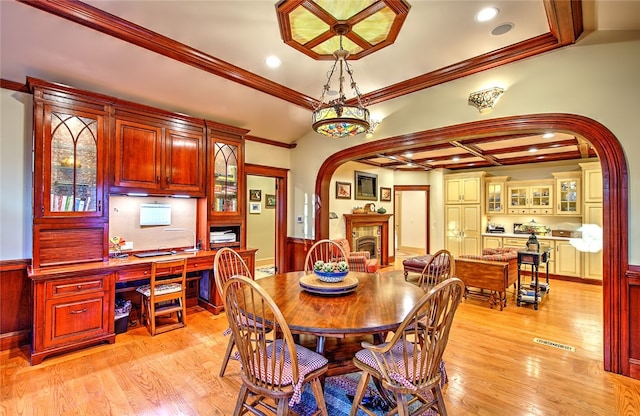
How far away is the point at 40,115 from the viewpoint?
9.33 ft

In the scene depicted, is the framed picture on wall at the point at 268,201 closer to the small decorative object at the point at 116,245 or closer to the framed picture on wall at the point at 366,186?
the framed picture on wall at the point at 366,186

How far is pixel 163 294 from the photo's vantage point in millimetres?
3400

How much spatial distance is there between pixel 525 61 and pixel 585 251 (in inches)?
189

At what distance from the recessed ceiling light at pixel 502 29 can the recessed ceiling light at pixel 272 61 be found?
6.83 feet

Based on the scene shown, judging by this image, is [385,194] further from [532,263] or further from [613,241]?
[613,241]

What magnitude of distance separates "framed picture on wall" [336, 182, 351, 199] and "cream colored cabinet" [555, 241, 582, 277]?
174 inches

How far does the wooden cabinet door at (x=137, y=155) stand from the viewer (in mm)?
3348

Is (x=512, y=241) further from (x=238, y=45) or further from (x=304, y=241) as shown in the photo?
(x=238, y=45)

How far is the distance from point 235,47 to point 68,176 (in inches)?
84.2

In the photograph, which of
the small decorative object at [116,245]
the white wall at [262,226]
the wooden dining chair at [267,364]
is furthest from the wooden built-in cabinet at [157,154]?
the white wall at [262,226]

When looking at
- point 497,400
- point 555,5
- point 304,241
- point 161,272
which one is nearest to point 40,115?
point 161,272

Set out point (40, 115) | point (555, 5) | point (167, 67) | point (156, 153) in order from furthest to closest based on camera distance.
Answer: point (156, 153) < point (167, 67) < point (40, 115) < point (555, 5)

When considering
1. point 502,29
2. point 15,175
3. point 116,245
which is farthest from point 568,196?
point 15,175

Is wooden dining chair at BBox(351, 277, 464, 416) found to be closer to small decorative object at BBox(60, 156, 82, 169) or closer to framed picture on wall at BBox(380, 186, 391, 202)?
small decorative object at BBox(60, 156, 82, 169)
